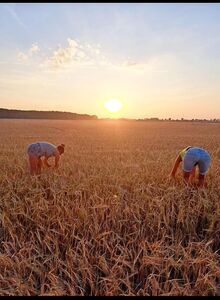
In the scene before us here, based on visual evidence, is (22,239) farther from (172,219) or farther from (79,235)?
(172,219)

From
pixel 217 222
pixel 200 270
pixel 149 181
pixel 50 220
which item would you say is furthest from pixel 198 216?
pixel 50 220

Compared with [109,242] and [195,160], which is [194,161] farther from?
[109,242]

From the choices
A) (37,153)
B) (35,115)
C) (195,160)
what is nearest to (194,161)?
(195,160)

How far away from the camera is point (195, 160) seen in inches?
239

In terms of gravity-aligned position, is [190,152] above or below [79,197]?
above

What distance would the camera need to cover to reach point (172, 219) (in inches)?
185

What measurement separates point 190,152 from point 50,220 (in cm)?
309

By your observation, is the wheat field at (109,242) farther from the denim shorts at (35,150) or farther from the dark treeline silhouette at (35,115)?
the dark treeline silhouette at (35,115)

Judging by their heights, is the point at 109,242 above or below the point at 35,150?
below

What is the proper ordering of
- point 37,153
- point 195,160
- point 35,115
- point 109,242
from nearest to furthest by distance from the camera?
point 109,242
point 195,160
point 37,153
point 35,115

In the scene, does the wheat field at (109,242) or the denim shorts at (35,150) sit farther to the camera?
the denim shorts at (35,150)

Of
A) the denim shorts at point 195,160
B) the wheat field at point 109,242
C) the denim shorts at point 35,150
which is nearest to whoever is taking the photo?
the wheat field at point 109,242

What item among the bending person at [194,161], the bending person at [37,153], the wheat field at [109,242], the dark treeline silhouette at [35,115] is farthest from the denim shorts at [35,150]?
the dark treeline silhouette at [35,115]

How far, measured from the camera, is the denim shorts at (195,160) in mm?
6070
